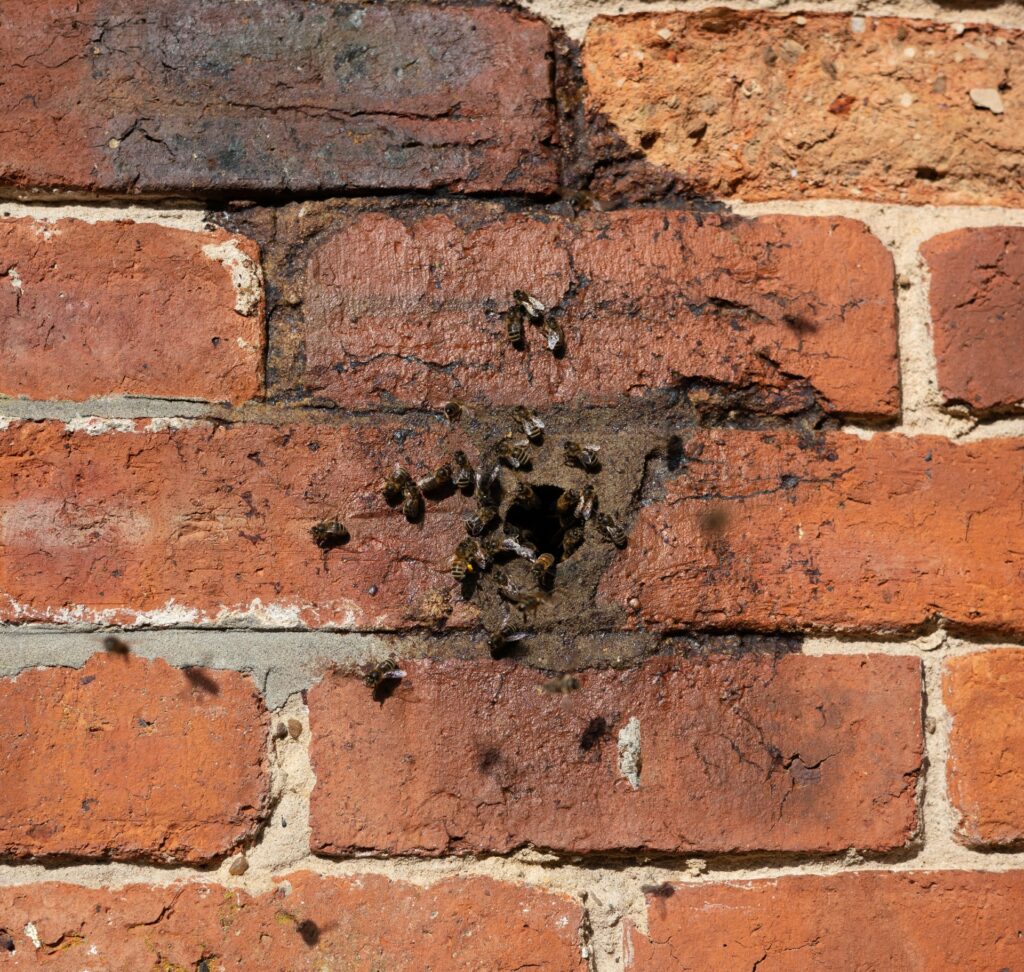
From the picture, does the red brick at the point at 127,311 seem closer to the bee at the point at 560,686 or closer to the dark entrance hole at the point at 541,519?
the dark entrance hole at the point at 541,519

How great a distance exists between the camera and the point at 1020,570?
2.97 ft

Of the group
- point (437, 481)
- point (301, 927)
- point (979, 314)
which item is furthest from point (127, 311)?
point (979, 314)

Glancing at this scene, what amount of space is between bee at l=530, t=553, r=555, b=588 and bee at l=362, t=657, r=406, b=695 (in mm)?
144

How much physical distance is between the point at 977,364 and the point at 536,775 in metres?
0.55

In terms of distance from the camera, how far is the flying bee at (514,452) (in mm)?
892

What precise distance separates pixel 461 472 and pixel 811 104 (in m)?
0.49

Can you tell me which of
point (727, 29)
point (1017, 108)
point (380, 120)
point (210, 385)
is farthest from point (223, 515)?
point (1017, 108)

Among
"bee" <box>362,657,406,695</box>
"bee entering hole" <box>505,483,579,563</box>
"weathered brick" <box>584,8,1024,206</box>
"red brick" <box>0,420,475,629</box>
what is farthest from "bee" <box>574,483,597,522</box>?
"weathered brick" <box>584,8,1024,206</box>

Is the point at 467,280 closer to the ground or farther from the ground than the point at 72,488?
farther from the ground

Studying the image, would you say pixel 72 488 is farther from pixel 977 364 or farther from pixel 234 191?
pixel 977 364

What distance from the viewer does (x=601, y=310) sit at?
36.3 inches

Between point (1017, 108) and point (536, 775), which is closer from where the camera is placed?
point (536, 775)

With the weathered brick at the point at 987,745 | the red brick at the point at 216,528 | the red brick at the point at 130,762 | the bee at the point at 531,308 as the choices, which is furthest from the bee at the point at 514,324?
the weathered brick at the point at 987,745

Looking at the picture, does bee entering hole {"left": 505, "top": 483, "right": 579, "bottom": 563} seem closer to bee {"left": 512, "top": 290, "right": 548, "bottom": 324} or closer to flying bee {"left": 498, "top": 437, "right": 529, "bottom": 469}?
flying bee {"left": 498, "top": 437, "right": 529, "bottom": 469}
